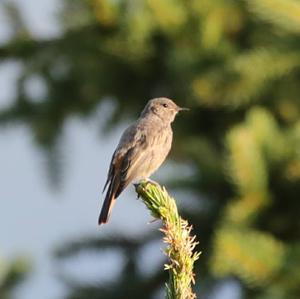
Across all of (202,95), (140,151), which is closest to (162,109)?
(140,151)

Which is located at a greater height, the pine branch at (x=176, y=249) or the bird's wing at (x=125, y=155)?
the bird's wing at (x=125, y=155)

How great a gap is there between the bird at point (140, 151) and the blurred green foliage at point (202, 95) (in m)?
0.88

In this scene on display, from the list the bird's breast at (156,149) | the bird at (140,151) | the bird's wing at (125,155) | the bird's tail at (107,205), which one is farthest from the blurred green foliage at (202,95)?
the bird's tail at (107,205)

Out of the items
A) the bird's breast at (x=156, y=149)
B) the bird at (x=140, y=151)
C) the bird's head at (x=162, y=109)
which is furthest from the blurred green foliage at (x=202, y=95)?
the bird's breast at (x=156, y=149)

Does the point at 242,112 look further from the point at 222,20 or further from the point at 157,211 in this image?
the point at 157,211

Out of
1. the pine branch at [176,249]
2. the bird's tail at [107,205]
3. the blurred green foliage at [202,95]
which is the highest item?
the blurred green foliage at [202,95]

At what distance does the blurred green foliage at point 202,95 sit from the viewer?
7340 millimetres

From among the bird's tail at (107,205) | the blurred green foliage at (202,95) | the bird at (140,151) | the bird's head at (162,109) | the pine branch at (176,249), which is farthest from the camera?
the blurred green foliage at (202,95)

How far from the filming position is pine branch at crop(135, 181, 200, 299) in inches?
126

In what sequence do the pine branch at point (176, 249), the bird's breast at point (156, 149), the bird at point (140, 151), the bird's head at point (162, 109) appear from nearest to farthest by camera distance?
the pine branch at point (176, 249), the bird at point (140, 151), the bird's breast at point (156, 149), the bird's head at point (162, 109)

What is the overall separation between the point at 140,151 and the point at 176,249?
7.88ft

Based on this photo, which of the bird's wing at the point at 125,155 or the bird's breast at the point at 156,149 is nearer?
the bird's wing at the point at 125,155

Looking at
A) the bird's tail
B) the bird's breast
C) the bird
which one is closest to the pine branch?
the bird's tail

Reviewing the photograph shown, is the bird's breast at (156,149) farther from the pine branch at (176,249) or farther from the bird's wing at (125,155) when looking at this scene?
the pine branch at (176,249)
